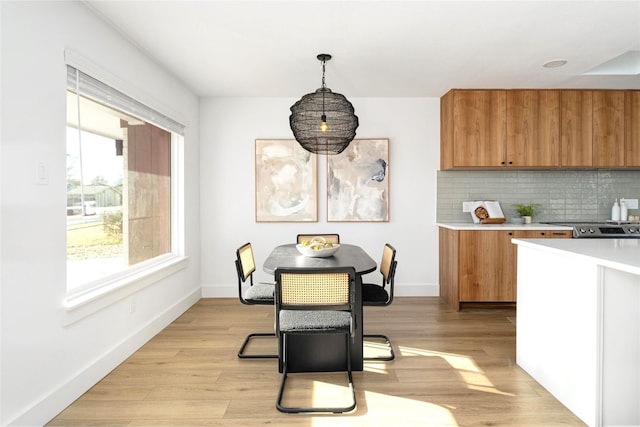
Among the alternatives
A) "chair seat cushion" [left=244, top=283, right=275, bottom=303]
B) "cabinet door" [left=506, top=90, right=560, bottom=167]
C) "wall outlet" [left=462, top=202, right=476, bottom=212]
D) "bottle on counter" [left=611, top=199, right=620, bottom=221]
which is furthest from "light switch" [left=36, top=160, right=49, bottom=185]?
"bottle on counter" [left=611, top=199, right=620, bottom=221]

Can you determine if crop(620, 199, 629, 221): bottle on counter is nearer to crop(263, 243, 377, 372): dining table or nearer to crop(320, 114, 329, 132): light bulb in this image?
crop(263, 243, 377, 372): dining table

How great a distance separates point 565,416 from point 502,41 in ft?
8.62

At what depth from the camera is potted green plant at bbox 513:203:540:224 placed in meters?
4.54

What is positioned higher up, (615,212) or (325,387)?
(615,212)

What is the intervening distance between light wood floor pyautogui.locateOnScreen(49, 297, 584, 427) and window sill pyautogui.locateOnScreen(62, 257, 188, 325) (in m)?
0.48

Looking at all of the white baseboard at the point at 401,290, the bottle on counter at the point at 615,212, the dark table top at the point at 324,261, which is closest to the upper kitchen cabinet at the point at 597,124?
the bottle on counter at the point at 615,212

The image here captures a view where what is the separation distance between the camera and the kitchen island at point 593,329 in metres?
1.92

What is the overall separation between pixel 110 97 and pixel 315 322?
2106 millimetres

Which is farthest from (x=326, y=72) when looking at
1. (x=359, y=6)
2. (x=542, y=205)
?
(x=542, y=205)

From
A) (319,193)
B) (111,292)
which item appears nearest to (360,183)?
(319,193)

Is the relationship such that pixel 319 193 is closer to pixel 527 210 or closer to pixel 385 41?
pixel 385 41

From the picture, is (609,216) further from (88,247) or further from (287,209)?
(88,247)

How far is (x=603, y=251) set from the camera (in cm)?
211

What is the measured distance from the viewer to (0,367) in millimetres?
1785
